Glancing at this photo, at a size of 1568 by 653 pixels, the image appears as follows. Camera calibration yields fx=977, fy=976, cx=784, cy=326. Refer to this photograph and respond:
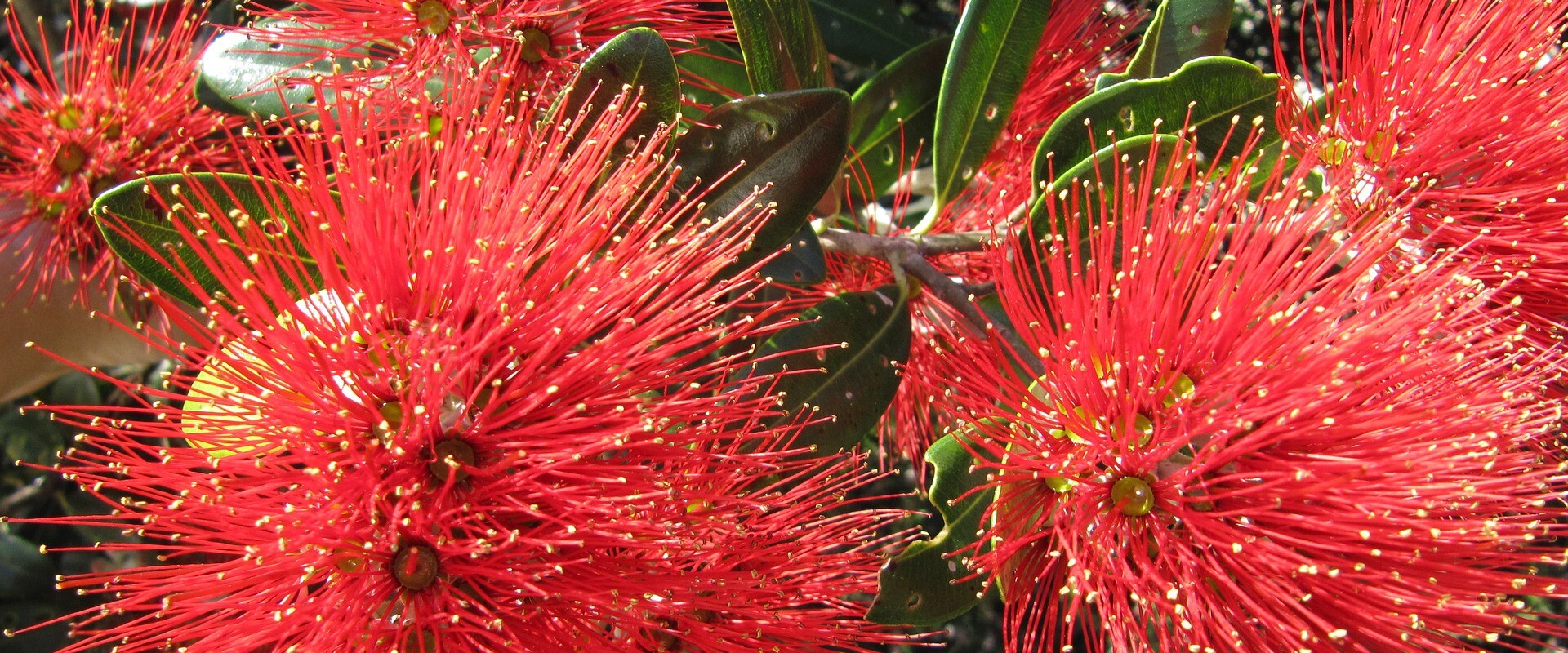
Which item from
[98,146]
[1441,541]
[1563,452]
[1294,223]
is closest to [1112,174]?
[1294,223]

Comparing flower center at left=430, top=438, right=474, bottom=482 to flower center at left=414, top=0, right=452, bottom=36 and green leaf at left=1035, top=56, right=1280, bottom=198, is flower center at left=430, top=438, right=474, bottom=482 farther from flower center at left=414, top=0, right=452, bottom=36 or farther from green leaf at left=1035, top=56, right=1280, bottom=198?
green leaf at left=1035, top=56, right=1280, bottom=198

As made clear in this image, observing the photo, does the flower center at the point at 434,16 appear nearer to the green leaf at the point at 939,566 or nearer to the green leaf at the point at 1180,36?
the green leaf at the point at 939,566

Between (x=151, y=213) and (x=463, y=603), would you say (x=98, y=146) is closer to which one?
(x=151, y=213)

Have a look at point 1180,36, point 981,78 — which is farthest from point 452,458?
point 1180,36

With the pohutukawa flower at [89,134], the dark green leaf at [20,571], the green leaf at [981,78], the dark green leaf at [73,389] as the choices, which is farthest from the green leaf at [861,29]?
the dark green leaf at [20,571]

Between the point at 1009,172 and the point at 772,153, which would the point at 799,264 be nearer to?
the point at 772,153

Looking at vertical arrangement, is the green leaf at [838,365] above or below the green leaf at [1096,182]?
below
